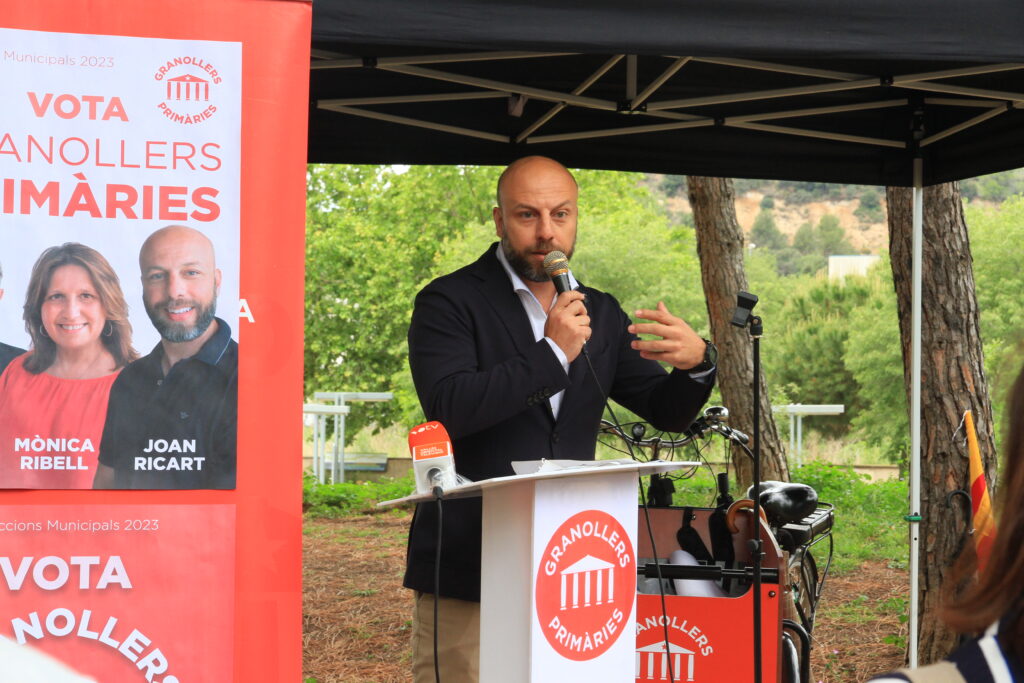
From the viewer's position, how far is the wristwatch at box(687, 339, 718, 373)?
3023 millimetres

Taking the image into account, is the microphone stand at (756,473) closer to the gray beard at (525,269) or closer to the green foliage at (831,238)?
the gray beard at (525,269)

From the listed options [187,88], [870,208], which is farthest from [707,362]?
[870,208]

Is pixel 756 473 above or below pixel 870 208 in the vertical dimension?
below

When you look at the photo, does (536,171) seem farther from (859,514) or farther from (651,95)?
(859,514)

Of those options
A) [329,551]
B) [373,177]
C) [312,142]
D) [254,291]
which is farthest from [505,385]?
[373,177]


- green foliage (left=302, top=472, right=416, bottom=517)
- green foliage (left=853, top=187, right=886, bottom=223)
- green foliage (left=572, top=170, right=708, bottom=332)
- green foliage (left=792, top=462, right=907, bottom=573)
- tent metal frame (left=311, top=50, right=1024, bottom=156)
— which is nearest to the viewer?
tent metal frame (left=311, top=50, right=1024, bottom=156)

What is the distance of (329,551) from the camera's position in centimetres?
1041

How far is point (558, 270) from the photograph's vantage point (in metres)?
2.87

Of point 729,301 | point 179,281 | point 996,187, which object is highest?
point 996,187

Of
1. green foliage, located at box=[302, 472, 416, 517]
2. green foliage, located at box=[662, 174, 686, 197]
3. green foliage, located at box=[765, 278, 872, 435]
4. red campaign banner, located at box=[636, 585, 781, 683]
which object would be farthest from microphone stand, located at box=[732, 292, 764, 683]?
green foliage, located at box=[662, 174, 686, 197]

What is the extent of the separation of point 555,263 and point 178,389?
104 centimetres

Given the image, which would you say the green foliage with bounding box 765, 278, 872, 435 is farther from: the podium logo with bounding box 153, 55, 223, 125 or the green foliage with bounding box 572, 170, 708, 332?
the podium logo with bounding box 153, 55, 223, 125

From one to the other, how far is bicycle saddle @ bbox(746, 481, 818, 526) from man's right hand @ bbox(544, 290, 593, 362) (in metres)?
1.60

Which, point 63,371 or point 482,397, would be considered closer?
point 63,371
